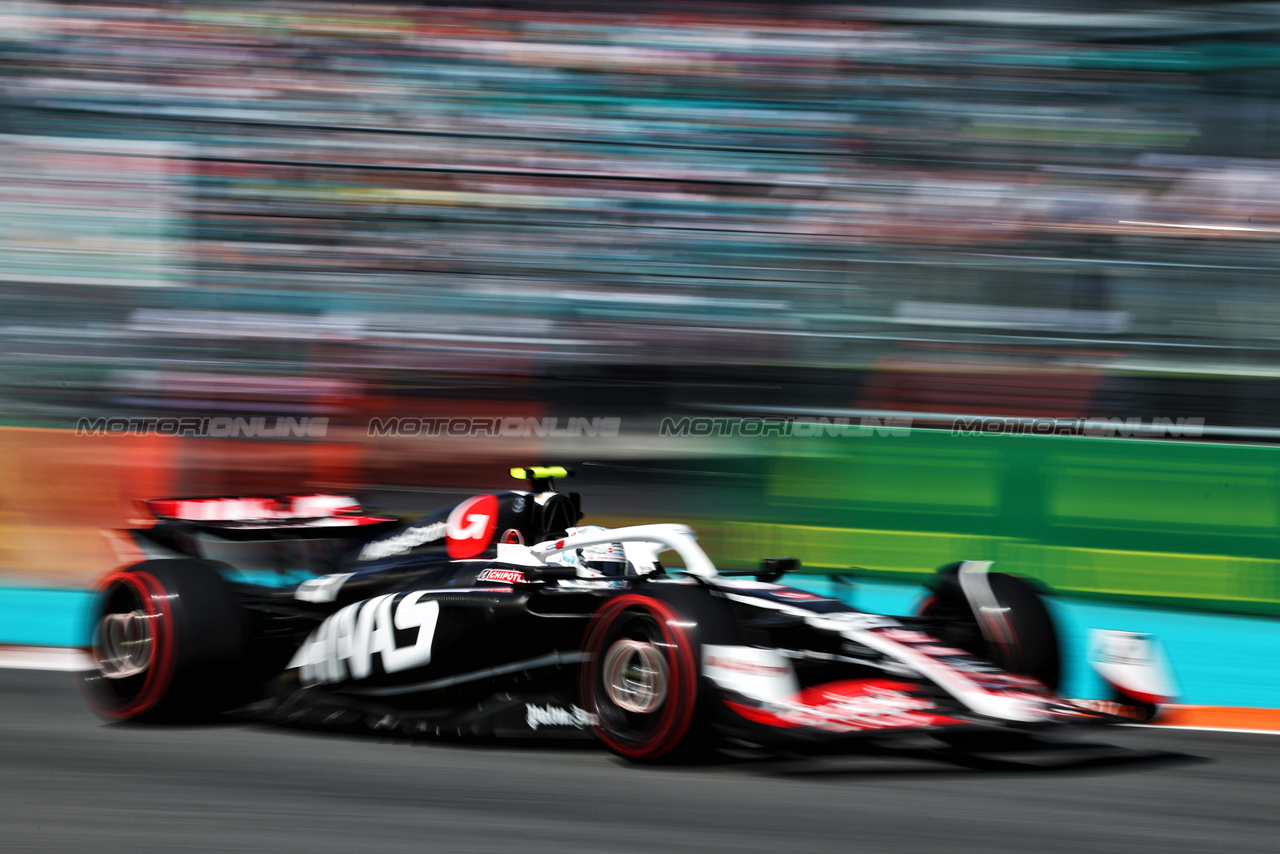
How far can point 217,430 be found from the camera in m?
8.16

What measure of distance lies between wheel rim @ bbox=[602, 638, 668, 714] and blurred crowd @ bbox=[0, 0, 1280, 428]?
3.83 meters

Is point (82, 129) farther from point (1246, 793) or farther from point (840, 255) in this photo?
point (1246, 793)

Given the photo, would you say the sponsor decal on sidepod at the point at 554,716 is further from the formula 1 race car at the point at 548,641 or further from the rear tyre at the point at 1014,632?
the rear tyre at the point at 1014,632

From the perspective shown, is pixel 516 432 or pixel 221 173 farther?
pixel 221 173

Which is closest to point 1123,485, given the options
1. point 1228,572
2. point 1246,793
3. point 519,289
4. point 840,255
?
point 1228,572

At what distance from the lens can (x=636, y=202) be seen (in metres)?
9.16

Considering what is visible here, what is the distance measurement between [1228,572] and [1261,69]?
363cm

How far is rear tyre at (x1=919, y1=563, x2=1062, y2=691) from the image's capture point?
4.62 metres
